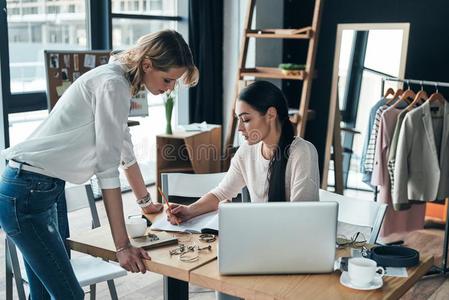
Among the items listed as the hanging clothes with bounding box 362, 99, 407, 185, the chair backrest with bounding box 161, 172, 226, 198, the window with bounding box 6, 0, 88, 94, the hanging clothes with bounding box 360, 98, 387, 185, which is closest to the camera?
the chair backrest with bounding box 161, 172, 226, 198

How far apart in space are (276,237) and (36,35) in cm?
364

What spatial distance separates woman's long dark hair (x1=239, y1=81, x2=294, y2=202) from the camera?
6.79 ft

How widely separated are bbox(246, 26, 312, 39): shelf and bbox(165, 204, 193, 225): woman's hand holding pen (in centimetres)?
265

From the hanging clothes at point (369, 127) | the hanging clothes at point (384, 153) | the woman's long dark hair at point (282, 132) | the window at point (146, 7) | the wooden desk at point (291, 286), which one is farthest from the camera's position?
the window at point (146, 7)

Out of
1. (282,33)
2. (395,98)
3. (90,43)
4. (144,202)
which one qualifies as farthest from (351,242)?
(90,43)

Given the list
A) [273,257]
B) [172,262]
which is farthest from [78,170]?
[273,257]

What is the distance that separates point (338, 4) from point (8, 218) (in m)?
3.82

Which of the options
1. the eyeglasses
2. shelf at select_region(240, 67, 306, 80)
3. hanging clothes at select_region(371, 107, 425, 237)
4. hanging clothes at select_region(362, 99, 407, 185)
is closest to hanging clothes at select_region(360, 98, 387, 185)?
hanging clothes at select_region(362, 99, 407, 185)

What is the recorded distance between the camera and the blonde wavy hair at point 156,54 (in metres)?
1.74

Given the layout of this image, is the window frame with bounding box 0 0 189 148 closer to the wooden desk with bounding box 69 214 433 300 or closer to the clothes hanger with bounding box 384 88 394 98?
the clothes hanger with bounding box 384 88 394 98

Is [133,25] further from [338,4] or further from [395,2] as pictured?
[395,2]

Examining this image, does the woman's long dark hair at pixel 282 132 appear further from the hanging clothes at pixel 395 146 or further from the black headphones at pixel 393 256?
the hanging clothes at pixel 395 146

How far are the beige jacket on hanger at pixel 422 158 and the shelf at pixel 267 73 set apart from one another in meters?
1.12

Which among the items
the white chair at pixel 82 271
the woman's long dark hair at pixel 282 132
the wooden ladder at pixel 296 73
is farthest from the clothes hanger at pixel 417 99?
the white chair at pixel 82 271
